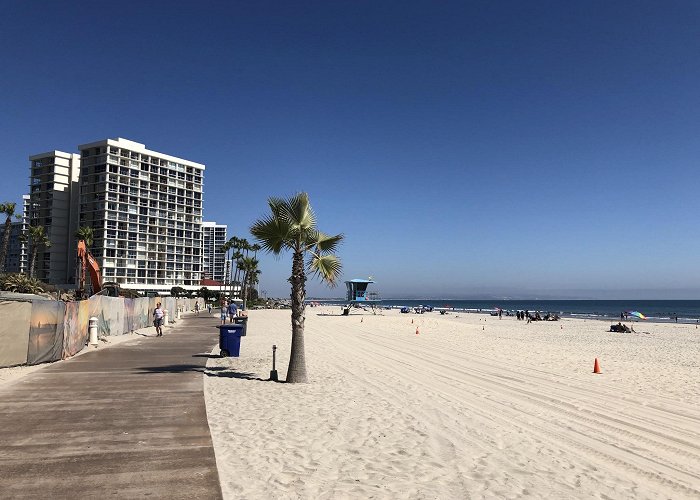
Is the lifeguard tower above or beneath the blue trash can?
above

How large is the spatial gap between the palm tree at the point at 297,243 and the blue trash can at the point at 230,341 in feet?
15.8

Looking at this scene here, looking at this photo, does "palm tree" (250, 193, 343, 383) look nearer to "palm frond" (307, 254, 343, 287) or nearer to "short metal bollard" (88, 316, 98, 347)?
"palm frond" (307, 254, 343, 287)

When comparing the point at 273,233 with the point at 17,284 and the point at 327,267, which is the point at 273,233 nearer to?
the point at 327,267

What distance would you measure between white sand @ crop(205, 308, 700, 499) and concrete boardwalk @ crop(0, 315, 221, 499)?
388 millimetres

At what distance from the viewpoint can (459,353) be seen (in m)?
19.9

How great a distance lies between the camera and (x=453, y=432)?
7.79m

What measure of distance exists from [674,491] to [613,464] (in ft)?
3.01

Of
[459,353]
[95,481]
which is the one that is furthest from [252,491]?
[459,353]

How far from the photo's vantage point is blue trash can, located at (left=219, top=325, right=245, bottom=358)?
16203 millimetres

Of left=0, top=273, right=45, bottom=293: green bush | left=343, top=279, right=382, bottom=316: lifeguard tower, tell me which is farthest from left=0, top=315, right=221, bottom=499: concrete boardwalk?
left=343, top=279, right=382, bottom=316: lifeguard tower

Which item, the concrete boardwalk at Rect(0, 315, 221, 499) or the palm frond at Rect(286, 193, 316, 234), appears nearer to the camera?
the concrete boardwalk at Rect(0, 315, 221, 499)

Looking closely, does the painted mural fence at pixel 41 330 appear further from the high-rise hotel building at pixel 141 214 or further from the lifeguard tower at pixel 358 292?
the high-rise hotel building at pixel 141 214

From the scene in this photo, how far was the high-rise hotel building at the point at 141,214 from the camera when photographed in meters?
96.1

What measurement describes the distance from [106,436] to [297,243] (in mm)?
6408
